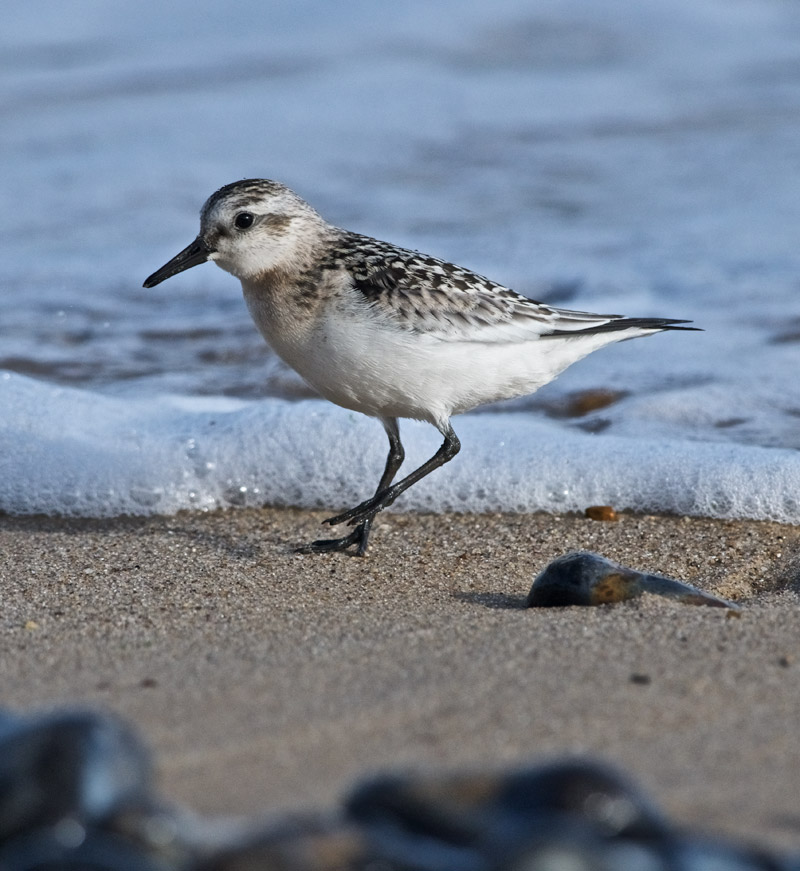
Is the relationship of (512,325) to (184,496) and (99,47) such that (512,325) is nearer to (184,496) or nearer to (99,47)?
(184,496)

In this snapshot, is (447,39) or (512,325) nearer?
(512,325)

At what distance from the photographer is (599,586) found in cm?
350

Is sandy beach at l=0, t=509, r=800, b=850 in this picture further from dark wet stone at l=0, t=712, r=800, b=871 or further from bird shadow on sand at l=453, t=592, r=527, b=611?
dark wet stone at l=0, t=712, r=800, b=871

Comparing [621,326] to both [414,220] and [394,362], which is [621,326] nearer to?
[394,362]

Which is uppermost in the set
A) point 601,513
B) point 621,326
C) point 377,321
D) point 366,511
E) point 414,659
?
point 377,321

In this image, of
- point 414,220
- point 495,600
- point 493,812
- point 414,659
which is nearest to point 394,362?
point 495,600

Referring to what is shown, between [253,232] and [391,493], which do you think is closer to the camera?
[253,232]

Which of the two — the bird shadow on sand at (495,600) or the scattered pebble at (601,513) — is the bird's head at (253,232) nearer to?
the bird shadow on sand at (495,600)

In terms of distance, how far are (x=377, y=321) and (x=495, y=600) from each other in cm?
99

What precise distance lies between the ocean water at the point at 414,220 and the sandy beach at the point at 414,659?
53cm

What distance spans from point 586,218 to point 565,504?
16.6 ft

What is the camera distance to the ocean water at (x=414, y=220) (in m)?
5.13

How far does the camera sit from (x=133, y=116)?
489 inches

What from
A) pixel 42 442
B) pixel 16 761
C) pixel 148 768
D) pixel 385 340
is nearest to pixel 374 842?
pixel 148 768
